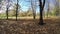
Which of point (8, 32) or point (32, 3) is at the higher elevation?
point (32, 3)

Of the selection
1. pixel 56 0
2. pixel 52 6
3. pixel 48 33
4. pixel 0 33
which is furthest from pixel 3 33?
pixel 52 6

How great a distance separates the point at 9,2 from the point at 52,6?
51.9 ft

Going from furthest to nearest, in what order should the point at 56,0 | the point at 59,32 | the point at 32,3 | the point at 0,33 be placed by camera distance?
1. the point at 56,0
2. the point at 32,3
3. the point at 59,32
4. the point at 0,33

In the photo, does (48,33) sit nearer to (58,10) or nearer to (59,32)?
(59,32)

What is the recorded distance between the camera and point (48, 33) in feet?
47.2

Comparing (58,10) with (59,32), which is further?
(58,10)

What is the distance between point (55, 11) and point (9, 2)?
18114 mm

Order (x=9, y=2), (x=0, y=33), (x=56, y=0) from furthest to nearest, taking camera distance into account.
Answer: (x=56, y=0) → (x=9, y=2) → (x=0, y=33)

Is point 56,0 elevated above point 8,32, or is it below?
above

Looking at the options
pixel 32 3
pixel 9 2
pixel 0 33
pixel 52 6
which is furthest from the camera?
pixel 52 6

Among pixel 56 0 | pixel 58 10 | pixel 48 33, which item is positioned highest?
pixel 56 0

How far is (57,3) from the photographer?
35000mm

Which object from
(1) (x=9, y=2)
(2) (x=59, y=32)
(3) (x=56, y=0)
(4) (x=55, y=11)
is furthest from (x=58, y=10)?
(2) (x=59, y=32)

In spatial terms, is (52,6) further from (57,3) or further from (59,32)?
(59,32)
